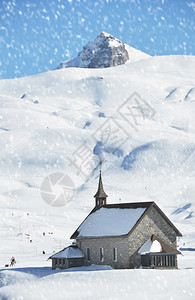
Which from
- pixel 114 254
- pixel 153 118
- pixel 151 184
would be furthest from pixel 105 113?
pixel 114 254

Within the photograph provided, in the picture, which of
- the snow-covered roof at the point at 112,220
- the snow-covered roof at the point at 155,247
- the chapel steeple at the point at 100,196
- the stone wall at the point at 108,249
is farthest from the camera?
the chapel steeple at the point at 100,196

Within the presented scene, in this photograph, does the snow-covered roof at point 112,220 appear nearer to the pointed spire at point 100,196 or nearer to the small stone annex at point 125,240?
the small stone annex at point 125,240

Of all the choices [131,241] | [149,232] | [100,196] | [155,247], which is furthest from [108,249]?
[100,196]

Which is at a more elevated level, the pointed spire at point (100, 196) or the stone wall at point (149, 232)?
the pointed spire at point (100, 196)

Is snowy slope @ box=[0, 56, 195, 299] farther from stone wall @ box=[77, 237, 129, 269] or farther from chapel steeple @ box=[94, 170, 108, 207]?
stone wall @ box=[77, 237, 129, 269]

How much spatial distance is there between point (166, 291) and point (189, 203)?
6885cm

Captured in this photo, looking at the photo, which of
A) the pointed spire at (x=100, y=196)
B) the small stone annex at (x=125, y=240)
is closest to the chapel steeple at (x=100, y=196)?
the pointed spire at (x=100, y=196)

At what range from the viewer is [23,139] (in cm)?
14800

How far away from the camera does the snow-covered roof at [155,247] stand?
42375 millimetres

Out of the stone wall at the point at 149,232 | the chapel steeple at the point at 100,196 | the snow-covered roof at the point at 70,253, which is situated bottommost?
the snow-covered roof at the point at 70,253

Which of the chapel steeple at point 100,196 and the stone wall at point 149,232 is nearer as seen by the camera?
the stone wall at point 149,232

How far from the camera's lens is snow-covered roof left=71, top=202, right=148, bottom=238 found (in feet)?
142

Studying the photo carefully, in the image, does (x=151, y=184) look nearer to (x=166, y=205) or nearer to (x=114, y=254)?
(x=166, y=205)

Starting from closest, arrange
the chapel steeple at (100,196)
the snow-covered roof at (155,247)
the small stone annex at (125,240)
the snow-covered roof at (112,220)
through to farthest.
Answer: the snow-covered roof at (155,247) → the small stone annex at (125,240) → the snow-covered roof at (112,220) → the chapel steeple at (100,196)
